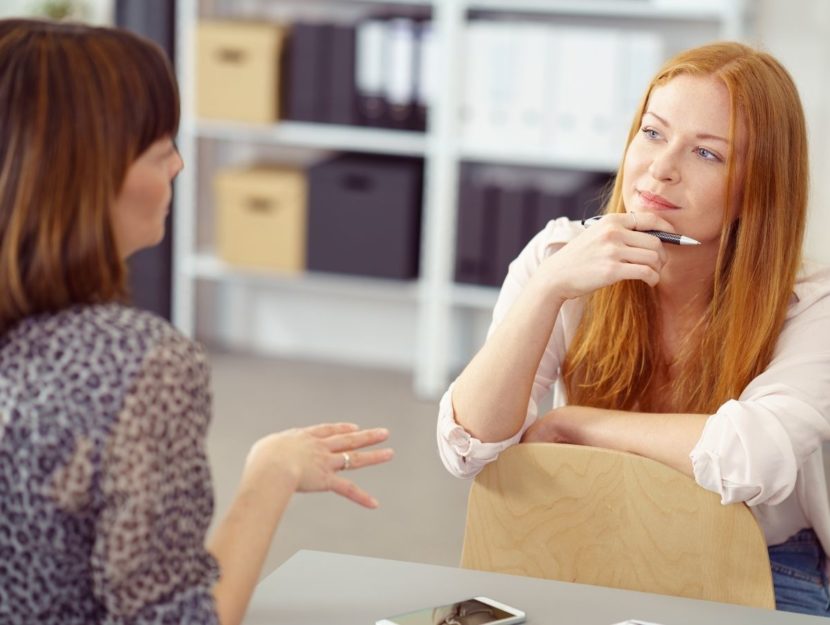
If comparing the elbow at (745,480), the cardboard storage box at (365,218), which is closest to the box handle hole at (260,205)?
the cardboard storage box at (365,218)

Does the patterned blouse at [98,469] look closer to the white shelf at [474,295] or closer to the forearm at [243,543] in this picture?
the forearm at [243,543]

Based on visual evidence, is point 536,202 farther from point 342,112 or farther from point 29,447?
point 29,447

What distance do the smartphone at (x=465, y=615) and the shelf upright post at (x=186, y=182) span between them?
10.00ft


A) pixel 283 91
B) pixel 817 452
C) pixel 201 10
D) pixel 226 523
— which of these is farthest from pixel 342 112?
pixel 226 523

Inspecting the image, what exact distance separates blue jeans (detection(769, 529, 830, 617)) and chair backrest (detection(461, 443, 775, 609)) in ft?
0.64

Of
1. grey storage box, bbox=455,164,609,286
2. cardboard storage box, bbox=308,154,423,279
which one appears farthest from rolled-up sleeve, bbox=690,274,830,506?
cardboard storage box, bbox=308,154,423,279

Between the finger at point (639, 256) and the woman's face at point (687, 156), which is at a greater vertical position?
the woman's face at point (687, 156)

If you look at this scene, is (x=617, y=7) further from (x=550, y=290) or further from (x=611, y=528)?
(x=611, y=528)

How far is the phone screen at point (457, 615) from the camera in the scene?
1.27m

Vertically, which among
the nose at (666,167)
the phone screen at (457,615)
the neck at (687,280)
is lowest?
the phone screen at (457,615)

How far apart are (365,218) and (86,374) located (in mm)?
3159

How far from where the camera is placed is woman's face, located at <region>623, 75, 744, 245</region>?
1.76m

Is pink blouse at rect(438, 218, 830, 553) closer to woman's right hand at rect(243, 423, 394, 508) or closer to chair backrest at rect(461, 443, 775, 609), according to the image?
chair backrest at rect(461, 443, 775, 609)

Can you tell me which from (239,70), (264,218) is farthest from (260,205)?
(239,70)
